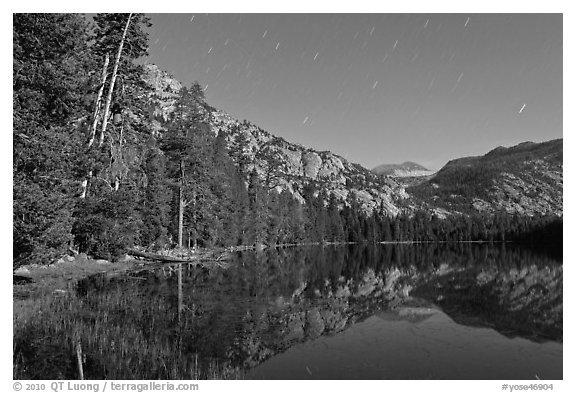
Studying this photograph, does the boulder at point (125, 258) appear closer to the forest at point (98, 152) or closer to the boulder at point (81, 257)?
the forest at point (98, 152)

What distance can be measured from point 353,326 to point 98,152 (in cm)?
1823

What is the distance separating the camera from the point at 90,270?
27953 millimetres

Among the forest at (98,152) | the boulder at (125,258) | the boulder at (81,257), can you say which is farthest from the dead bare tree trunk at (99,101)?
the boulder at (125,258)

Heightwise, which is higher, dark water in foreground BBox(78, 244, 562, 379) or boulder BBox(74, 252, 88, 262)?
boulder BBox(74, 252, 88, 262)

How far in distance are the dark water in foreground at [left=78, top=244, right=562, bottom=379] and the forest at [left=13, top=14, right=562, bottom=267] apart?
4357 mm

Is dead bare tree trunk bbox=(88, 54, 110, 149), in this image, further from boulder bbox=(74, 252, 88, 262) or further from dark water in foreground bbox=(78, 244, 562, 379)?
dark water in foreground bbox=(78, 244, 562, 379)

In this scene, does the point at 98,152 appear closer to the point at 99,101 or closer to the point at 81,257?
the point at 99,101
